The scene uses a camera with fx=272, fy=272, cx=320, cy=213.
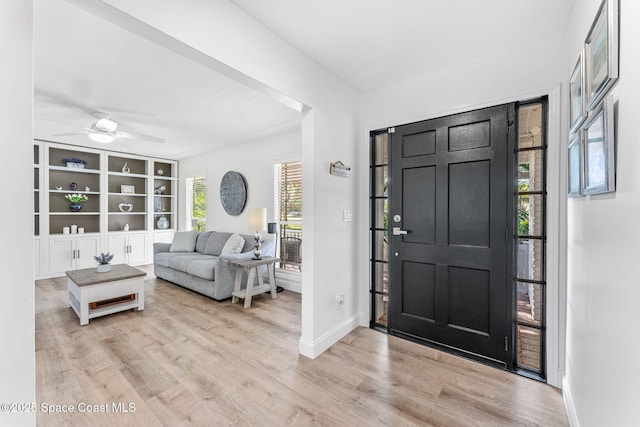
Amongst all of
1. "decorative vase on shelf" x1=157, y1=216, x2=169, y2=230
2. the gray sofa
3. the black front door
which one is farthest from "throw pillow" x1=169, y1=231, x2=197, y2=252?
the black front door

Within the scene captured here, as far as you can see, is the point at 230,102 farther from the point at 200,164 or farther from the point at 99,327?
the point at 200,164

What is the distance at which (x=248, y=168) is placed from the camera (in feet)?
16.4

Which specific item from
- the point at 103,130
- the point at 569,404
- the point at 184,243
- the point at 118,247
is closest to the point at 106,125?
the point at 103,130

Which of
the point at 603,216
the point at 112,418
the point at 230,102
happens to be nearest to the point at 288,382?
the point at 112,418

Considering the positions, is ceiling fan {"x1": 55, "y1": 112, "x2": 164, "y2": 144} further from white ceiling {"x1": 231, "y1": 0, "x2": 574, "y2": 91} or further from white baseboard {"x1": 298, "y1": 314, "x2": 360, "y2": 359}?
white baseboard {"x1": 298, "y1": 314, "x2": 360, "y2": 359}

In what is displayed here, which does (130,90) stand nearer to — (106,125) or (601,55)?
(106,125)

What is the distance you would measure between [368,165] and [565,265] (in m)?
1.78

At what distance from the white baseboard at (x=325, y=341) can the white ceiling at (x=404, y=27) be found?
2446 mm

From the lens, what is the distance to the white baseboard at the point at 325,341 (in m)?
2.34

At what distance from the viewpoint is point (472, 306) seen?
230 cm

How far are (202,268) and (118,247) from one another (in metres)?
3.37

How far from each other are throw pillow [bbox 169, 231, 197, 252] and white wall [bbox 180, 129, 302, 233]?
0.56 m

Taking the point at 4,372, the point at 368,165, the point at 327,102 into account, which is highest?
the point at 327,102

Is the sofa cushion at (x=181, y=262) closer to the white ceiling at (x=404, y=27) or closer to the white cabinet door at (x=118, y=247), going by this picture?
the white cabinet door at (x=118, y=247)
